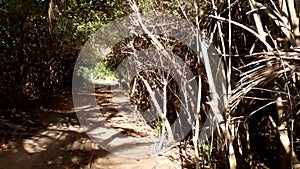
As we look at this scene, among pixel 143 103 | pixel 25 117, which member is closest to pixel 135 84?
pixel 143 103

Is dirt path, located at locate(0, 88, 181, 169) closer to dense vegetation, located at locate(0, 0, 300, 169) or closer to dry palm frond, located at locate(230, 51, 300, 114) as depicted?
dense vegetation, located at locate(0, 0, 300, 169)

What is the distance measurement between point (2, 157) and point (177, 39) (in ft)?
11.0

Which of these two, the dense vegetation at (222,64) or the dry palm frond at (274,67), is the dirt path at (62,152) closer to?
the dense vegetation at (222,64)

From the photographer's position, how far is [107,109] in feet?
38.7

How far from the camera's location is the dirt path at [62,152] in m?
5.68

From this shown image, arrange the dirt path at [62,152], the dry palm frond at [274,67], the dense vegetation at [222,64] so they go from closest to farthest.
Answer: the dry palm frond at [274,67], the dense vegetation at [222,64], the dirt path at [62,152]

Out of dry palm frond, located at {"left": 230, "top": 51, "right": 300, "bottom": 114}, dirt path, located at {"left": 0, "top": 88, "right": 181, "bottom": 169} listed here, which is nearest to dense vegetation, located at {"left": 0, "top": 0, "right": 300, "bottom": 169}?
dry palm frond, located at {"left": 230, "top": 51, "right": 300, "bottom": 114}

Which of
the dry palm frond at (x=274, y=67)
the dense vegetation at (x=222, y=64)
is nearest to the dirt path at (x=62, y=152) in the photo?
the dense vegetation at (x=222, y=64)

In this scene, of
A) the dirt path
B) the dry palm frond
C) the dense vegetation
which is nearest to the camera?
the dry palm frond

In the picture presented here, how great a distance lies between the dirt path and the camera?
5.68 m

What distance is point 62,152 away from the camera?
6.27 m

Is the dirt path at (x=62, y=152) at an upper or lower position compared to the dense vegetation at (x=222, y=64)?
lower

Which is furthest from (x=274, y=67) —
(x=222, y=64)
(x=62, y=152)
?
(x=62, y=152)

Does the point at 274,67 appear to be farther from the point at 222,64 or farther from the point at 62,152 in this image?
the point at 62,152
